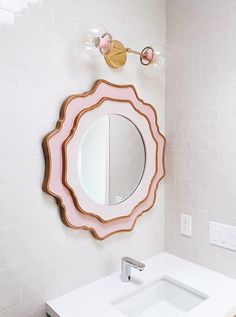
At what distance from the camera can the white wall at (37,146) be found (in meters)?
1.06

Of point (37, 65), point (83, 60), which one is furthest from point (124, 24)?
point (37, 65)

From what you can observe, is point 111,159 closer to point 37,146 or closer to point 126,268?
point 37,146

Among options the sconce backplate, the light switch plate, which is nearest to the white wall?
the sconce backplate

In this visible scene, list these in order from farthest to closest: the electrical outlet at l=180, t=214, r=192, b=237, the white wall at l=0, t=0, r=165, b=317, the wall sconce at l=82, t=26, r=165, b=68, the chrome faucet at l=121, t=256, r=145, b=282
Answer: the electrical outlet at l=180, t=214, r=192, b=237 → the chrome faucet at l=121, t=256, r=145, b=282 → the wall sconce at l=82, t=26, r=165, b=68 → the white wall at l=0, t=0, r=165, b=317

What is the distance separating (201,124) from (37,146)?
863mm

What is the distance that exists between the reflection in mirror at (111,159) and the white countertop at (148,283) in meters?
0.40

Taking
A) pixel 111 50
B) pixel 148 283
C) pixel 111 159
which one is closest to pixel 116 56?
pixel 111 50

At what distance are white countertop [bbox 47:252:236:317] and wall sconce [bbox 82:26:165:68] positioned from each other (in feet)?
3.51

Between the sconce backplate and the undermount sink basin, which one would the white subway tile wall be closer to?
the undermount sink basin

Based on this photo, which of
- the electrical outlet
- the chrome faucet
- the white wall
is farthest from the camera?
the electrical outlet

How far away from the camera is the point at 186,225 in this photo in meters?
1.57

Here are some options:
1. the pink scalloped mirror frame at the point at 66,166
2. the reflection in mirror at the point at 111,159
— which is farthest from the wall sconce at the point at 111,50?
the reflection in mirror at the point at 111,159

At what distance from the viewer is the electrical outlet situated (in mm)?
1553

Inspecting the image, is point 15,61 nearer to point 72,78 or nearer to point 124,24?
point 72,78
